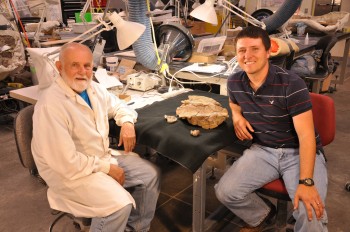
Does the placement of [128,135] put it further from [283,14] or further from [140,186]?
[283,14]

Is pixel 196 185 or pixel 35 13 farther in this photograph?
pixel 35 13

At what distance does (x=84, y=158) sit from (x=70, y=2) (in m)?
4.80

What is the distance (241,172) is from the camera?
5.55 feet

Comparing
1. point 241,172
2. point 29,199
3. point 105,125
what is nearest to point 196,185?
point 241,172

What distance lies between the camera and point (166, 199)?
2.48 metres

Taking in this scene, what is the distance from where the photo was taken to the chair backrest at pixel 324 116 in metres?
1.76

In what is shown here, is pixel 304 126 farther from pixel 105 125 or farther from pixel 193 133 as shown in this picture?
pixel 105 125

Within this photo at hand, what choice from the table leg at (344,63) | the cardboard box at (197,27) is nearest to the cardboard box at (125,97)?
the cardboard box at (197,27)

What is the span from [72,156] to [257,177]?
89 centimetres

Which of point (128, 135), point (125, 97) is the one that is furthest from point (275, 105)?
point (125, 97)

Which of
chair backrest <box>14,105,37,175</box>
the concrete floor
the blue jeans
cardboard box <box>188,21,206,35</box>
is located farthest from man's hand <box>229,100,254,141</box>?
cardboard box <box>188,21,206,35</box>

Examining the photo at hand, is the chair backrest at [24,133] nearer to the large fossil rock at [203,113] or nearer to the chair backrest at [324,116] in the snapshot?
the large fossil rock at [203,113]

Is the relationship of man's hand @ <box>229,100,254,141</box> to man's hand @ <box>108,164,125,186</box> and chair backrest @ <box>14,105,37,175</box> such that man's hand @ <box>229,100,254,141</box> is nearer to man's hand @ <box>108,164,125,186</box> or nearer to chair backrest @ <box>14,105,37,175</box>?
man's hand @ <box>108,164,125,186</box>

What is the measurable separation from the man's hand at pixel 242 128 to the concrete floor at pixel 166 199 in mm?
731
